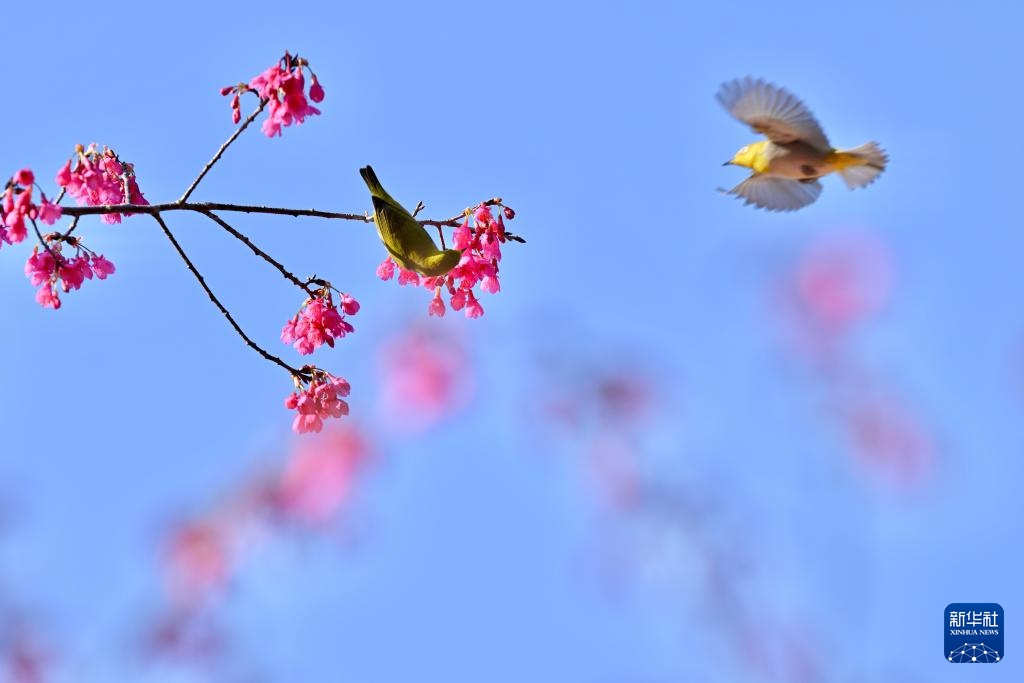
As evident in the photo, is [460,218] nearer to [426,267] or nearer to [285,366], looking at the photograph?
[426,267]

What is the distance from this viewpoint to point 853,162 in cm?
514

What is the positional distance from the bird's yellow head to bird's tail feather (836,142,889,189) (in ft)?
1.35

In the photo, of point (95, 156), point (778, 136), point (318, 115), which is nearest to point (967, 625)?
point (778, 136)

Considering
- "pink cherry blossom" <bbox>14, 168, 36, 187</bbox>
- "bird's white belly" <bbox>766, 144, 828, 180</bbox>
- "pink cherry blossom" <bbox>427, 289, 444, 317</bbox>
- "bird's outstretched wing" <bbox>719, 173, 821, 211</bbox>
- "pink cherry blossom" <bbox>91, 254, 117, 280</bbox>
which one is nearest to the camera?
"pink cherry blossom" <bbox>14, 168, 36, 187</bbox>

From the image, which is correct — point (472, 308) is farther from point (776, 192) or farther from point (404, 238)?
point (776, 192)

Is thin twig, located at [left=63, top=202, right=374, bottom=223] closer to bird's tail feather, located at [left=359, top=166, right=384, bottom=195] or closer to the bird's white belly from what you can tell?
bird's tail feather, located at [left=359, top=166, right=384, bottom=195]

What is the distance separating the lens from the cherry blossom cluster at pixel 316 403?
3924 millimetres

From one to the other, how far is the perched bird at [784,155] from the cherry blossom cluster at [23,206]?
2825mm

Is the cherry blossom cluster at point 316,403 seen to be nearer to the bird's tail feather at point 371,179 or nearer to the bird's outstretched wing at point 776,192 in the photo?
the bird's tail feather at point 371,179

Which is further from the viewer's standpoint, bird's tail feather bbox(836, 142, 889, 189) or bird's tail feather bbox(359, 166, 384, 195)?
bird's tail feather bbox(836, 142, 889, 189)

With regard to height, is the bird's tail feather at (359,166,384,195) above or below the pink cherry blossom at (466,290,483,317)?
above

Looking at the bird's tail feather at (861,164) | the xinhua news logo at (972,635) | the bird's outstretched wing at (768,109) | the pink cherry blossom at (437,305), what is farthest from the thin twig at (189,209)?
the xinhua news logo at (972,635)

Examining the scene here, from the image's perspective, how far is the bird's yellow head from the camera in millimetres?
5012

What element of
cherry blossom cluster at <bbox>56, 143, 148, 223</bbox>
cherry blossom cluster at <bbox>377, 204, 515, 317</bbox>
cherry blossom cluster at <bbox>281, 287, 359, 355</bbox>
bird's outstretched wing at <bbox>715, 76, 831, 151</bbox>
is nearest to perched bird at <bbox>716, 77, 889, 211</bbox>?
bird's outstretched wing at <bbox>715, 76, 831, 151</bbox>
